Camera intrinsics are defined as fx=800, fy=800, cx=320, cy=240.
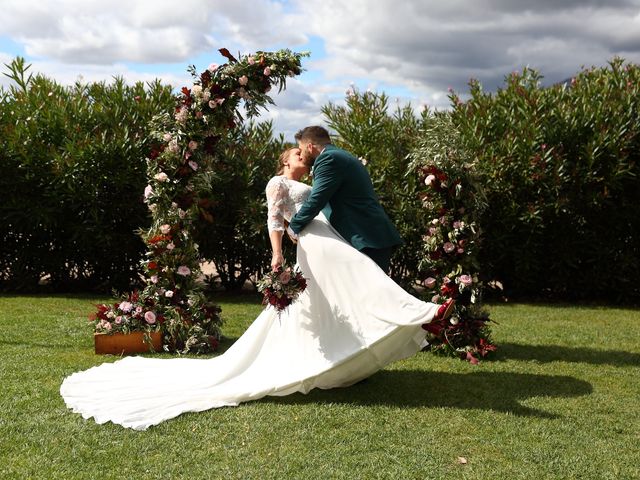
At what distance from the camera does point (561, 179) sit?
11.2 meters

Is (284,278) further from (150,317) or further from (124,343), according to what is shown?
(124,343)

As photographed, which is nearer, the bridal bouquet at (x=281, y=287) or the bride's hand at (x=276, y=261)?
the bridal bouquet at (x=281, y=287)

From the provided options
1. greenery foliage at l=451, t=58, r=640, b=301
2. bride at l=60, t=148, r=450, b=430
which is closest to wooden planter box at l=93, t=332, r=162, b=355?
bride at l=60, t=148, r=450, b=430

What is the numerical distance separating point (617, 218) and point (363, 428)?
7.60m

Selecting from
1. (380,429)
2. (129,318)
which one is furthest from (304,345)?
(129,318)

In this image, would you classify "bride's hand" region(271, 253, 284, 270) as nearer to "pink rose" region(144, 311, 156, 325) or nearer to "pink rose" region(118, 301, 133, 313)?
"pink rose" region(144, 311, 156, 325)

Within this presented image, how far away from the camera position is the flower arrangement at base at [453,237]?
806 centimetres

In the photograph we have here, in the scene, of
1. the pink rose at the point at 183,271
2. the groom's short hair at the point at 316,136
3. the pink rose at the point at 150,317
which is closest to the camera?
the groom's short hair at the point at 316,136

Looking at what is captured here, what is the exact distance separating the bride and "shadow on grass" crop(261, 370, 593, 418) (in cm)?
17

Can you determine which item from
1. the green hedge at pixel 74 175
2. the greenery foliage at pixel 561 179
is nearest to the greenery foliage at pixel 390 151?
the greenery foliage at pixel 561 179

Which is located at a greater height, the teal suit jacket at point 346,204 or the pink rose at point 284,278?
the teal suit jacket at point 346,204

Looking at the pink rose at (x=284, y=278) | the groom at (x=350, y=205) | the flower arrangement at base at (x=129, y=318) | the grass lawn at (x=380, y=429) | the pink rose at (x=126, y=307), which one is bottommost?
the grass lawn at (x=380, y=429)

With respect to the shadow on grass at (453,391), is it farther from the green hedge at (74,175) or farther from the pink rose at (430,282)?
the green hedge at (74,175)

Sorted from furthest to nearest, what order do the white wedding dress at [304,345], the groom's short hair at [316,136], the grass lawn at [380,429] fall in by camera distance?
the groom's short hair at [316,136]
the white wedding dress at [304,345]
the grass lawn at [380,429]
